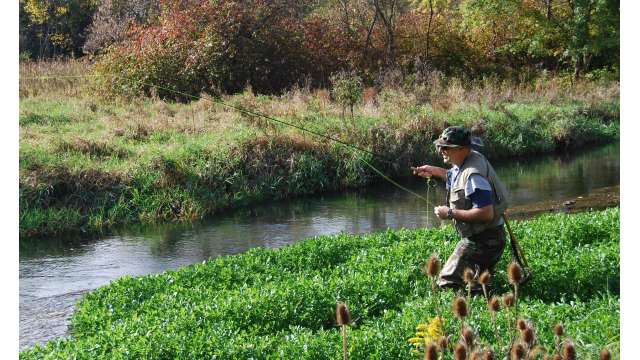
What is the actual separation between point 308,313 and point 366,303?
1.84 ft

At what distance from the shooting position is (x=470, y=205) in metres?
6.95

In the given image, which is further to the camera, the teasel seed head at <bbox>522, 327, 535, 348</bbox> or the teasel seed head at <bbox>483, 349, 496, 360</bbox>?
the teasel seed head at <bbox>522, 327, 535, 348</bbox>

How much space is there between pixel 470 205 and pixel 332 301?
1.56 m

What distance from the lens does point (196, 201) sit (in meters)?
14.3

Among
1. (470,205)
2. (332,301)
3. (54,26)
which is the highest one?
(54,26)

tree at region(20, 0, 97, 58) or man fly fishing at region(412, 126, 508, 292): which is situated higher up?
tree at region(20, 0, 97, 58)

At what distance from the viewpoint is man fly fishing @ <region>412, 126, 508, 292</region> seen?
6789mm

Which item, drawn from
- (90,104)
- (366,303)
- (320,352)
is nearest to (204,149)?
(90,104)

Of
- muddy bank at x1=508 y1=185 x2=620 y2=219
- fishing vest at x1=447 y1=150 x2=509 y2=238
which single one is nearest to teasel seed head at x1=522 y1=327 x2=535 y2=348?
fishing vest at x1=447 y1=150 x2=509 y2=238

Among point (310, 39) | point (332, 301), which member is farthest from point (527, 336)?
point (310, 39)

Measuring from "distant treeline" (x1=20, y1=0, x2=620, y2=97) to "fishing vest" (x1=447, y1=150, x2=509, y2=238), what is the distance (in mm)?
14627

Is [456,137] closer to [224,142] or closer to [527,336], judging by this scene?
[527,336]

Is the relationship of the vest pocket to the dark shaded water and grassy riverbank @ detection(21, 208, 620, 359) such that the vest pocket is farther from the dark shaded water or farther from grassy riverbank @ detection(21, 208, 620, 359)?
the dark shaded water

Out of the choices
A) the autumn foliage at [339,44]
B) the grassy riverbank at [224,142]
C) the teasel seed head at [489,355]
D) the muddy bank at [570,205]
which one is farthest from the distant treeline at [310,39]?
the teasel seed head at [489,355]
